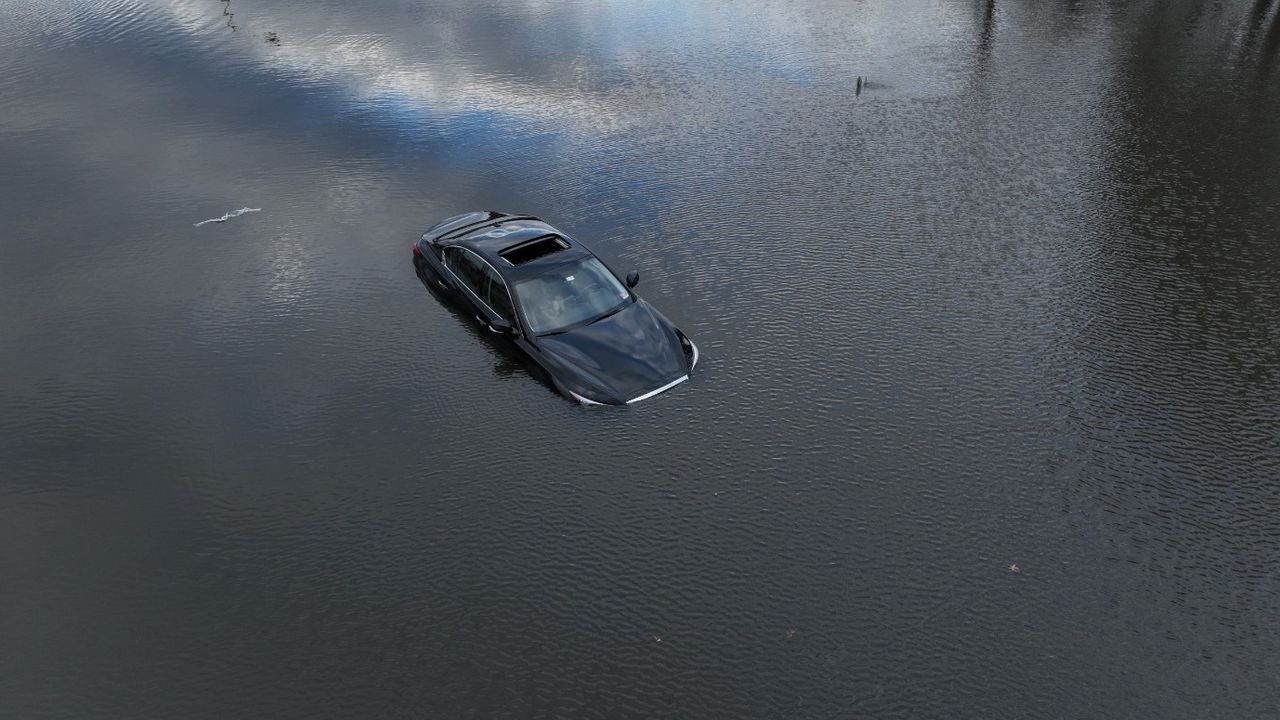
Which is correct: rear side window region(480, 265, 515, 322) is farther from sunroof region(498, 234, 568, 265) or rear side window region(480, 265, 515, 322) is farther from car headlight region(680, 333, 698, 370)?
car headlight region(680, 333, 698, 370)

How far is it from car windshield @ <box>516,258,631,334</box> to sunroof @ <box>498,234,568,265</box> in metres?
0.46

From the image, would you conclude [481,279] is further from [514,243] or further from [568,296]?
[568,296]

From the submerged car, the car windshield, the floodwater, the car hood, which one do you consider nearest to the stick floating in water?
the floodwater

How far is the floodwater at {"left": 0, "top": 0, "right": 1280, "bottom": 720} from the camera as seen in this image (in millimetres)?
9242

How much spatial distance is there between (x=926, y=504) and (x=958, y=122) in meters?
12.5

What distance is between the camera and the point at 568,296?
13891 millimetres

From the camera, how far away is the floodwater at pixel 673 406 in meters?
9.24

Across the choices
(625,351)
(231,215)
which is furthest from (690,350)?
(231,215)

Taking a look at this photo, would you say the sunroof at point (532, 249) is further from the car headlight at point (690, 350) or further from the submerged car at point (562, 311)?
the car headlight at point (690, 350)

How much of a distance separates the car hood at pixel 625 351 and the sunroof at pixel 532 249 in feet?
5.10

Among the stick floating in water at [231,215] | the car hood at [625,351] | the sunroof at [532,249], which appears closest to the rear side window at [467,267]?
the sunroof at [532,249]

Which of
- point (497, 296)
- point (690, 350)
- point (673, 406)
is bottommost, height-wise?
point (673, 406)

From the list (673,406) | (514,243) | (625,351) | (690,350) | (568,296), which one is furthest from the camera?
(514,243)

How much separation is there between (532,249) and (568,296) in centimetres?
112
